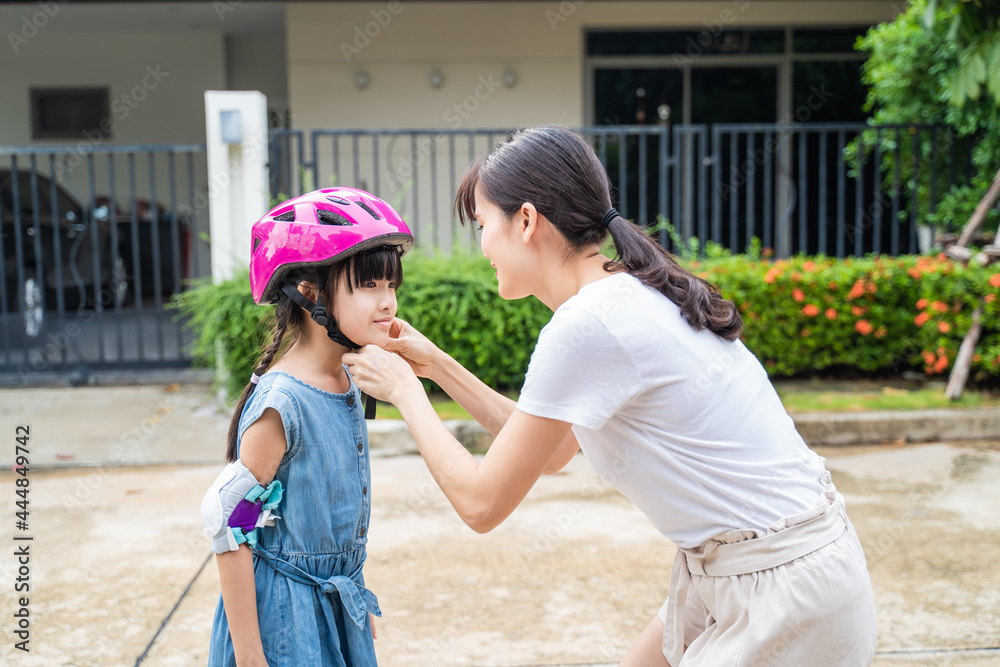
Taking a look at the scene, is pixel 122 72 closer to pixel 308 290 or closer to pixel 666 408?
pixel 308 290

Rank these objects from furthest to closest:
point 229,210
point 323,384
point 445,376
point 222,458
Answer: point 229,210
point 222,458
point 445,376
point 323,384

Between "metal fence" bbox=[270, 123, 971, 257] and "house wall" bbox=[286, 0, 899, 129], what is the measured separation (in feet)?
1.15

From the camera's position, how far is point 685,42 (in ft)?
33.6

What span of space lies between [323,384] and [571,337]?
0.60m

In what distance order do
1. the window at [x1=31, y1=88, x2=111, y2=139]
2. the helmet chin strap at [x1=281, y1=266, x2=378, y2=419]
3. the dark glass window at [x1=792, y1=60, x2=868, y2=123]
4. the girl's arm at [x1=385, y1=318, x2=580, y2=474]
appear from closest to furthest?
the helmet chin strap at [x1=281, y1=266, x2=378, y2=419], the girl's arm at [x1=385, y1=318, x2=580, y2=474], the dark glass window at [x1=792, y1=60, x2=868, y2=123], the window at [x1=31, y1=88, x2=111, y2=139]

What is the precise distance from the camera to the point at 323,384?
1854mm

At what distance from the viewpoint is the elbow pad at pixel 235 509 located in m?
1.64

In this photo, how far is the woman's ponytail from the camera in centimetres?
164

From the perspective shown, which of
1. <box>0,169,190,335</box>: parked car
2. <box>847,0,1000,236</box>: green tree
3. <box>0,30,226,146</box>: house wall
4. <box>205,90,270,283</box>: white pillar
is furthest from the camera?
<box>0,30,226,146</box>: house wall

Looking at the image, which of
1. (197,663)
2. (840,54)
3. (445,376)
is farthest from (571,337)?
(840,54)

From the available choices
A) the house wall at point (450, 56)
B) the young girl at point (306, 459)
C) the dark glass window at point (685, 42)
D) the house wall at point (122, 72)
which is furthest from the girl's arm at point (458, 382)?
the house wall at point (122, 72)

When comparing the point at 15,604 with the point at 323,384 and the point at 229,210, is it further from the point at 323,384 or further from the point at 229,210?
the point at 229,210

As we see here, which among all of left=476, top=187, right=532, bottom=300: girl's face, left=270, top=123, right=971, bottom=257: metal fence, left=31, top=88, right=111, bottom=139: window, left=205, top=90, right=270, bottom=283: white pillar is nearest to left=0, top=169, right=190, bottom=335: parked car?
left=205, top=90, right=270, bottom=283: white pillar

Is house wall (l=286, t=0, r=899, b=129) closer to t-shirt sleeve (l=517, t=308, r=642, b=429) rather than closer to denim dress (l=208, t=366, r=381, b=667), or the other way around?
denim dress (l=208, t=366, r=381, b=667)
